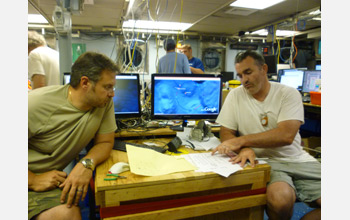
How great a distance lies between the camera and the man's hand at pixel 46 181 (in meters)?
1.12

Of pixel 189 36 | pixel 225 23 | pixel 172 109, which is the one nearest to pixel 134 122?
pixel 172 109

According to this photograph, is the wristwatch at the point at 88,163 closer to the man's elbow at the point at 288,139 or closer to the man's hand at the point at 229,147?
the man's hand at the point at 229,147

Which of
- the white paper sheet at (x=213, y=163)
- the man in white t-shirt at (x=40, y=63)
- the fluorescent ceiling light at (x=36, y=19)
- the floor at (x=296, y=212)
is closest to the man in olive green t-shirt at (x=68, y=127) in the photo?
the white paper sheet at (x=213, y=163)

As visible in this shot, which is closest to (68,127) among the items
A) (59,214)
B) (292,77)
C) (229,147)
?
(59,214)

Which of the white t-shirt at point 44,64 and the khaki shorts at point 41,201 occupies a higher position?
the white t-shirt at point 44,64

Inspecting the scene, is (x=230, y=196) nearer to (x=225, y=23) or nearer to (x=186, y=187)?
(x=186, y=187)

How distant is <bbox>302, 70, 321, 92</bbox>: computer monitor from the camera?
3671 millimetres

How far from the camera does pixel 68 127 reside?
126 cm

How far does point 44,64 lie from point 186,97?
147 centimetres

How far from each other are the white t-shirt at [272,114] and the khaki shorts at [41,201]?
114 centimetres

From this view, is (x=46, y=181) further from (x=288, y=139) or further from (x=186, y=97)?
(x=288, y=139)

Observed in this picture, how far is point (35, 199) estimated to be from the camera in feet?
3.51

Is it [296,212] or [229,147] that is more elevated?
[229,147]

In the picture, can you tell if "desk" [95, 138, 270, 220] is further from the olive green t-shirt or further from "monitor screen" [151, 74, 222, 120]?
"monitor screen" [151, 74, 222, 120]
